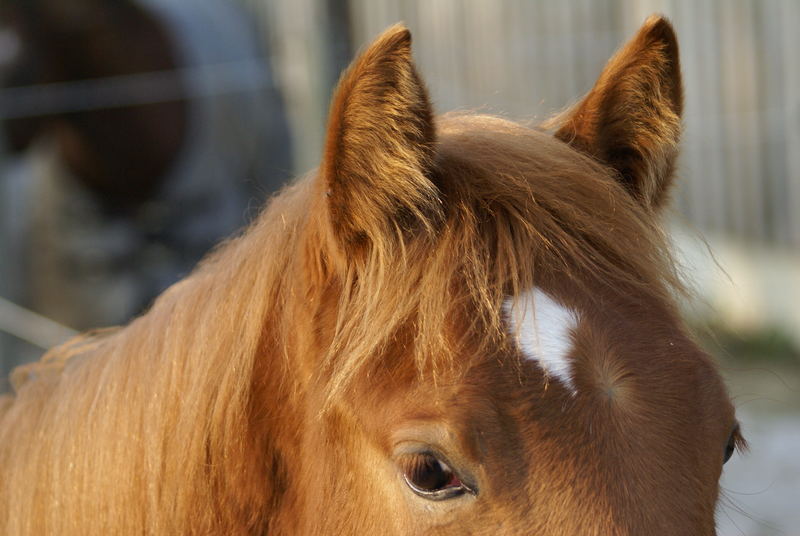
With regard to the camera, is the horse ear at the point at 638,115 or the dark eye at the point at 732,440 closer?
the dark eye at the point at 732,440

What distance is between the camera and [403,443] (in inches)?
56.9

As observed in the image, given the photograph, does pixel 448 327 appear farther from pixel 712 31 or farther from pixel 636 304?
pixel 712 31

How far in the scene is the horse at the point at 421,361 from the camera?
1.40 metres

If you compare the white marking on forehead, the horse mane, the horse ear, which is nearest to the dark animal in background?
the horse mane

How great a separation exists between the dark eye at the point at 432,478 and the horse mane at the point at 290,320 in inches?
5.3

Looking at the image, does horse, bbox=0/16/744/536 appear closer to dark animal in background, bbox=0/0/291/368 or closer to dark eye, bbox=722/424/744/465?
dark eye, bbox=722/424/744/465

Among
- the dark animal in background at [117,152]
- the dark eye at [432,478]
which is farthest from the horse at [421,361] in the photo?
the dark animal in background at [117,152]

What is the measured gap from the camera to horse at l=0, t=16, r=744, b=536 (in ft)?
4.59

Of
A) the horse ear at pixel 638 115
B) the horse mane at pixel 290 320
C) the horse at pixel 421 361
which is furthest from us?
the horse ear at pixel 638 115

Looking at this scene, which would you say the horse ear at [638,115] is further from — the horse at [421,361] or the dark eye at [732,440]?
the dark eye at [732,440]

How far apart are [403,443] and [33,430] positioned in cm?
84

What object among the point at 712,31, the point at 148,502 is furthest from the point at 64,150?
the point at 148,502

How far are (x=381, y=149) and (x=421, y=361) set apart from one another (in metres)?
0.34

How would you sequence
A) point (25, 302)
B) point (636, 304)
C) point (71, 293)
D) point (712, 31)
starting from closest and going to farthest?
point (636, 304) < point (25, 302) < point (71, 293) < point (712, 31)
